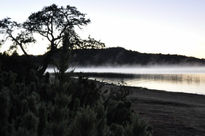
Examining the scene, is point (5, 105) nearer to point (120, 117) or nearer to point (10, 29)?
point (120, 117)

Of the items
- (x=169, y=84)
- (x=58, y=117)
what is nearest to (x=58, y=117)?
(x=58, y=117)

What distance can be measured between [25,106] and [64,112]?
1.00 metres

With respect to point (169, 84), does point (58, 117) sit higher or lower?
higher

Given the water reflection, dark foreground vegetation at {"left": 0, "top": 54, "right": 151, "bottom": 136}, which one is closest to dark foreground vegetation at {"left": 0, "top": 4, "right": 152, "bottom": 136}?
dark foreground vegetation at {"left": 0, "top": 54, "right": 151, "bottom": 136}

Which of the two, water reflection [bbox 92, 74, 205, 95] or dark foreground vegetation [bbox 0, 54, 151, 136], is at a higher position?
dark foreground vegetation [bbox 0, 54, 151, 136]

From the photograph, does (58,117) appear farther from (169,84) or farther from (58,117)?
(169,84)

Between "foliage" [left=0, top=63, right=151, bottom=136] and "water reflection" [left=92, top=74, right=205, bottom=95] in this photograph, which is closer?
"foliage" [left=0, top=63, right=151, bottom=136]

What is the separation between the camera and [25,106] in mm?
4648

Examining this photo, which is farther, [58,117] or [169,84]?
[169,84]

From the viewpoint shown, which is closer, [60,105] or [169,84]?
[60,105]

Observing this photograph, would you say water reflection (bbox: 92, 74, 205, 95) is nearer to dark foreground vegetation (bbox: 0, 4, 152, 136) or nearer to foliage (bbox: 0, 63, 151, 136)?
dark foreground vegetation (bbox: 0, 4, 152, 136)

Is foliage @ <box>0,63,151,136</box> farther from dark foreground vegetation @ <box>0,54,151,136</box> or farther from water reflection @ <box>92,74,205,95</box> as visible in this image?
water reflection @ <box>92,74,205,95</box>

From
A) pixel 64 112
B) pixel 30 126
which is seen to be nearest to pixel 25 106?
pixel 64 112

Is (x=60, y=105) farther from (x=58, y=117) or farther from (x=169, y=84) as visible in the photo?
(x=169, y=84)
